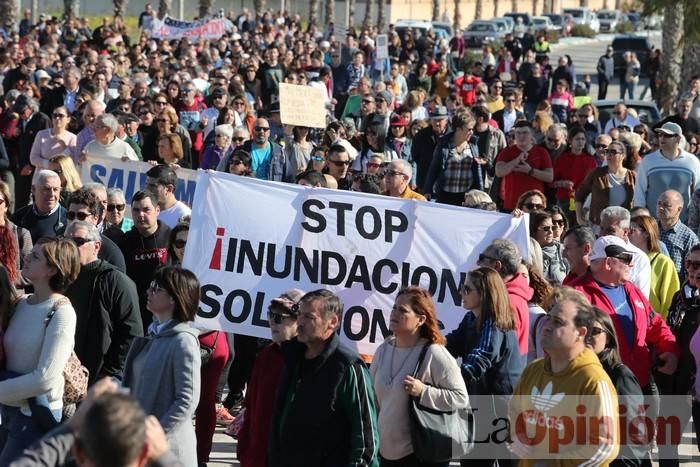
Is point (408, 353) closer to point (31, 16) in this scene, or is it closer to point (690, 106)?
point (690, 106)

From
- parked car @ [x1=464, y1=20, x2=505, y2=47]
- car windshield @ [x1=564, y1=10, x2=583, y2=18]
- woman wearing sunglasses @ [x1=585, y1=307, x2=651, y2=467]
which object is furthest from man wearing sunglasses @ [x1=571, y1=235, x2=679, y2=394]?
car windshield @ [x1=564, y1=10, x2=583, y2=18]

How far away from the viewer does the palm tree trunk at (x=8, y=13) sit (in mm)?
36453

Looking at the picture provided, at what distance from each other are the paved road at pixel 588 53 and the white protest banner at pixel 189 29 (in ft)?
59.1

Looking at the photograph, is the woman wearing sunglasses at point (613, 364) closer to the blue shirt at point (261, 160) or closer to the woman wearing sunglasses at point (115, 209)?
the woman wearing sunglasses at point (115, 209)

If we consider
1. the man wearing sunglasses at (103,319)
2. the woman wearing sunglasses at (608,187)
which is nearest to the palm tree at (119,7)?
the woman wearing sunglasses at (608,187)

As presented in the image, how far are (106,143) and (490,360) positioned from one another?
22.2ft

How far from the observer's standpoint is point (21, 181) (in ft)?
53.8

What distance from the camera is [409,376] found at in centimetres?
666

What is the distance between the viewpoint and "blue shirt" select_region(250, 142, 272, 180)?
1345cm

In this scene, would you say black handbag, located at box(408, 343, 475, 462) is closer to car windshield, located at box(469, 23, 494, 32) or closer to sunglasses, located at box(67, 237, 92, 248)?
sunglasses, located at box(67, 237, 92, 248)

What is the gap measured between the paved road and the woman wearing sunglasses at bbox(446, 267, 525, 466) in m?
40.8

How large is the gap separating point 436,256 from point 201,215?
152 centimetres

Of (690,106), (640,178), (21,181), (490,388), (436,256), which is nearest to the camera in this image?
(490,388)

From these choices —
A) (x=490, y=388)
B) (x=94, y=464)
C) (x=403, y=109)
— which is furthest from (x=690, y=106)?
(x=94, y=464)
